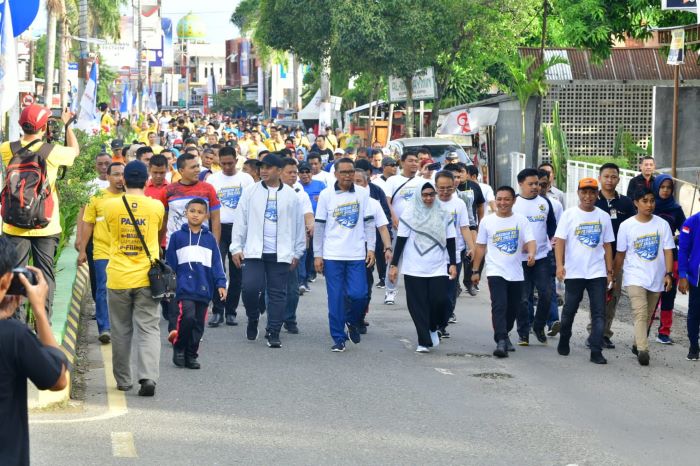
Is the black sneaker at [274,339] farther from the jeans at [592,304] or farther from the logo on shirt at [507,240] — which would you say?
the jeans at [592,304]

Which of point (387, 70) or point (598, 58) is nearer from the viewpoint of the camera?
point (598, 58)

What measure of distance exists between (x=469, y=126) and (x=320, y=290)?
17.9m

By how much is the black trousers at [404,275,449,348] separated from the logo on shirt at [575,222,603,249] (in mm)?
1302

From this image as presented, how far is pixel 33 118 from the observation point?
969 cm

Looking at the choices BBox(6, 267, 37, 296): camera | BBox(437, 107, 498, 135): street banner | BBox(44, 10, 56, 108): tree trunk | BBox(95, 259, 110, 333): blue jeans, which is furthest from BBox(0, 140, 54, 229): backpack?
BBox(44, 10, 56, 108): tree trunk

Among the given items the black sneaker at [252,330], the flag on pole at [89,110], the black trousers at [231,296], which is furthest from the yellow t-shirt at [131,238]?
the flag on pole at [89,110]

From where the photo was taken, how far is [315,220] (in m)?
12.7

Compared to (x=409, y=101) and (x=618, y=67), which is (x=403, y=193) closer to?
(x=618, y=67)

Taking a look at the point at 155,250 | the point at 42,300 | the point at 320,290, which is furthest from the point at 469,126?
the point at 42,300

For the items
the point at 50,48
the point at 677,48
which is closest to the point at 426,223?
the point at 677,48

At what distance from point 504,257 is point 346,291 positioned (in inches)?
59.9

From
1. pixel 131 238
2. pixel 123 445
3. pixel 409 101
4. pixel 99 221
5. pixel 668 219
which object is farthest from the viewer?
pixel 409 101

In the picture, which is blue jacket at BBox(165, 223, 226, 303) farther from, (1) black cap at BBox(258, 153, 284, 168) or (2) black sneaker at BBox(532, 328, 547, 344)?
(2) black sneaker at BBox(532, 328, 547, 344)

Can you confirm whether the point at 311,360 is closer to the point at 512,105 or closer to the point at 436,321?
the point at 436,321
